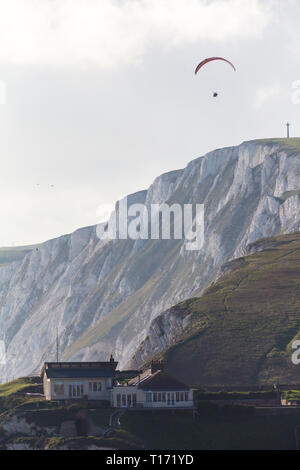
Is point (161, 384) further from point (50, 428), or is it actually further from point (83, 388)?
point (50, 428)

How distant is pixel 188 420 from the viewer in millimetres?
95750

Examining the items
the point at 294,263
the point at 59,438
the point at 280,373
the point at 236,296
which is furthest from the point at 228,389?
the point at 294,263

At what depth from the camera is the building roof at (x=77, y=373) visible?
338 ft

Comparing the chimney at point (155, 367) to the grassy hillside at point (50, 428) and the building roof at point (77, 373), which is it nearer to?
the building roof at point (77, 373)

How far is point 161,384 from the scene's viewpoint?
100562 millimetres

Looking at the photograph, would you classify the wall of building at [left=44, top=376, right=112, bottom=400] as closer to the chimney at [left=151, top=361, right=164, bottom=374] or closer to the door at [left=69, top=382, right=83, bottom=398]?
the door at [left=69, top=382, right=83, bottom=398]

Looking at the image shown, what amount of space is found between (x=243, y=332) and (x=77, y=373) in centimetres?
4466

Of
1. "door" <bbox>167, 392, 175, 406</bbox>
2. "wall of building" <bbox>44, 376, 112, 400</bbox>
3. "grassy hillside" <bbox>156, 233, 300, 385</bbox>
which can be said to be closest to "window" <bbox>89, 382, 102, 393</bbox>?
"wall of building" <bbox>44, 376, 112, 400</bbox>

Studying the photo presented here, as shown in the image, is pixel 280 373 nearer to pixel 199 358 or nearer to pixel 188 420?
pixel 199 358

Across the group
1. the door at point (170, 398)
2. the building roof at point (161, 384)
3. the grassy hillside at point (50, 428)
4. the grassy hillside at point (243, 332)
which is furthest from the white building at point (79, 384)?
the grassy hillside at point (243, 332)

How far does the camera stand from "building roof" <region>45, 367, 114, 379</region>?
338ft
